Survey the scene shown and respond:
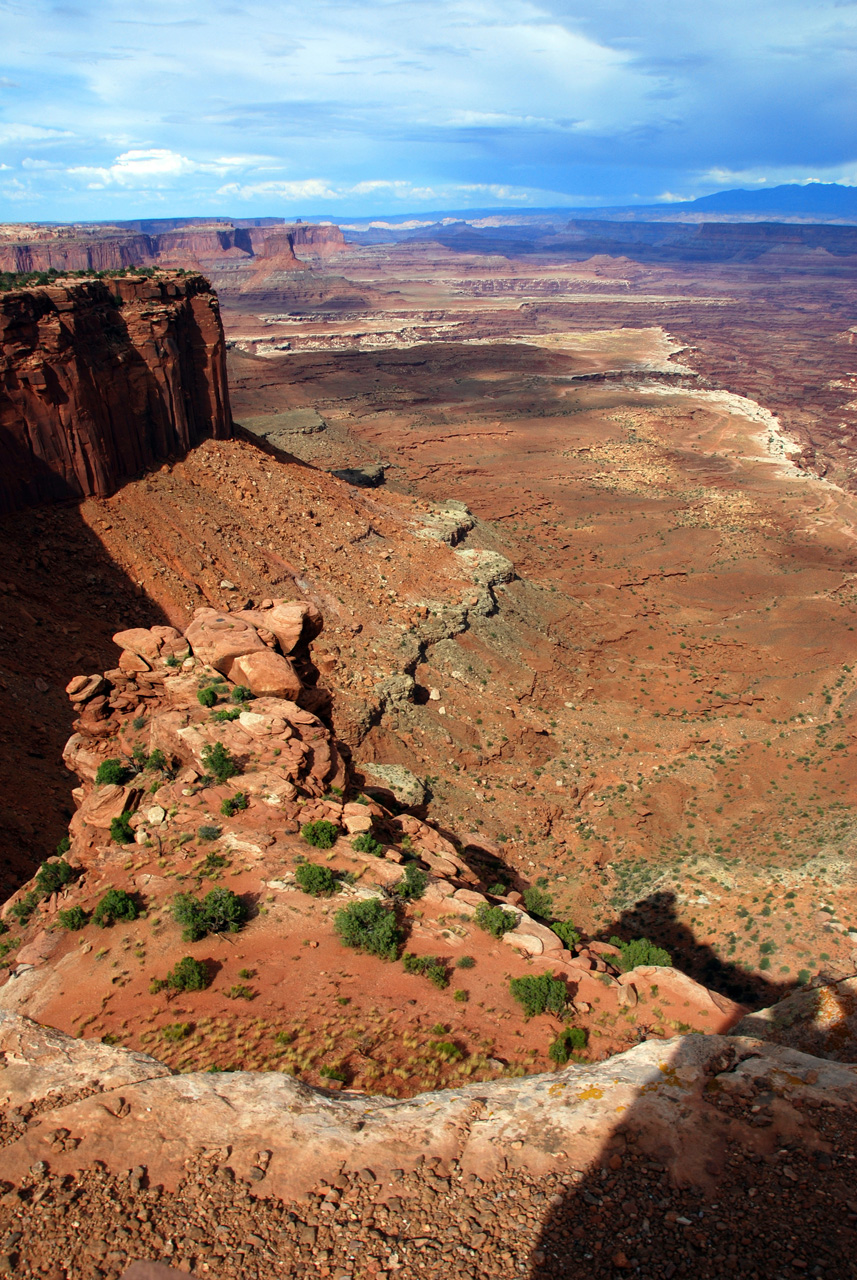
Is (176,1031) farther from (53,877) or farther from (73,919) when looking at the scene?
(53,877)

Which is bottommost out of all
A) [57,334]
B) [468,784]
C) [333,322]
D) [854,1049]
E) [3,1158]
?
[468,784]

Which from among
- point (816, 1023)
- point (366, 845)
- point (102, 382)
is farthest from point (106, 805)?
point (102, 382)

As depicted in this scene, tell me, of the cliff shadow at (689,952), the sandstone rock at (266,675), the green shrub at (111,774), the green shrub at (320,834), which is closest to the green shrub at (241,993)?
the green shrub at (320,834)

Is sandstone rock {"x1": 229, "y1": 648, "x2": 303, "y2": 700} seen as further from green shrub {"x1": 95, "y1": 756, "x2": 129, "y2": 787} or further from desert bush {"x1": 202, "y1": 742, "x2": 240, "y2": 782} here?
green shrub {"x1": 95, "y1": 756, "x2": 129, "y2": 787}

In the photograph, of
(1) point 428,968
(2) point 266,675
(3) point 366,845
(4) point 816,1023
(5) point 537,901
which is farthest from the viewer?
(5) point 537,901

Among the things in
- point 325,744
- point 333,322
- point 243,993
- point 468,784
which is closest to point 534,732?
point 468,784

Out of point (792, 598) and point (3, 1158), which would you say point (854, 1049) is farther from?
point (792, 598)
